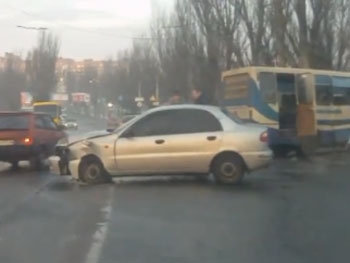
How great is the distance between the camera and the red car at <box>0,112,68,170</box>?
2258 cm

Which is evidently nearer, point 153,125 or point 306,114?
point 153,125

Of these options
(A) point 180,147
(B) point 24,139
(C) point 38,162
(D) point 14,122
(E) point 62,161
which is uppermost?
(D) point 14,122

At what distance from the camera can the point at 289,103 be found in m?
28.1

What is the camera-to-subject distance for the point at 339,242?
9.65 m

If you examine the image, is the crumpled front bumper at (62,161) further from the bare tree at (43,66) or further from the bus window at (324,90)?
the bare tree at (43,66)

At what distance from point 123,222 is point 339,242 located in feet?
10.1

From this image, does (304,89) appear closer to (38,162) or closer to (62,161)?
(38,162)

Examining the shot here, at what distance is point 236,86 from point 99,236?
1859cm

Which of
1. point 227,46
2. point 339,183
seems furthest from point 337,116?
point 227,46

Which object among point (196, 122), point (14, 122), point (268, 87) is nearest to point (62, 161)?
point (196, 122)

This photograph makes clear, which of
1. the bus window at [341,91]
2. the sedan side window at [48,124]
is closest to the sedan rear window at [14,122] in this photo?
the sedan side window at [48,124]

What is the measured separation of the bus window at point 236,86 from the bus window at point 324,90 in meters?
2.89

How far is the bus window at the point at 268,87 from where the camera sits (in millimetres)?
27438

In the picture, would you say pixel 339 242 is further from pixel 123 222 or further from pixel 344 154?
pixel 344 154
